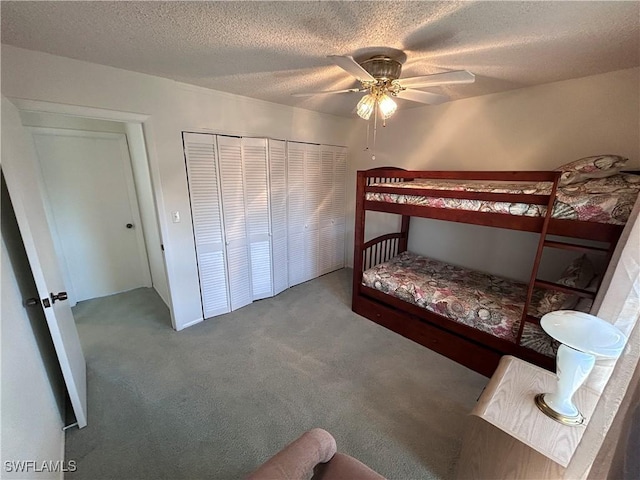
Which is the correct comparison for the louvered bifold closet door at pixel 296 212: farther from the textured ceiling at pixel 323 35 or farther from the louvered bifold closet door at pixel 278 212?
the textured ceiling at pixel 323 35

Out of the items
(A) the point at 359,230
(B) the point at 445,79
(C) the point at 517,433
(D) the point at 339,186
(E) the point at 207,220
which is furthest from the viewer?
(D) the point at 339,186

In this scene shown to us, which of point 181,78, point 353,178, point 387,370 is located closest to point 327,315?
point 387,370

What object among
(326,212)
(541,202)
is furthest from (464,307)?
(326,212)

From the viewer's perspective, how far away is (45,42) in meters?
1.54

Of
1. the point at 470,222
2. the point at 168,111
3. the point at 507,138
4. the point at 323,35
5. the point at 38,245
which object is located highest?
the point at 323,35

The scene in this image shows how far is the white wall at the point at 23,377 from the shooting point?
0.97 metres

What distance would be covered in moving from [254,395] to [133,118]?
7.90 feet

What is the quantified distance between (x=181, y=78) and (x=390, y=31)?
1789mm

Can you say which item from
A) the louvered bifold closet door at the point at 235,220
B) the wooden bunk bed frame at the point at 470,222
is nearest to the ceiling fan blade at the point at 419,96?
the wooden bunk bed frame at the point at 470,222

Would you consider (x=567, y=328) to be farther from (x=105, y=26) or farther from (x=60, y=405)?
(x=60, y=405)

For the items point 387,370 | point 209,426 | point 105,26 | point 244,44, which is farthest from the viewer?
point 387,370

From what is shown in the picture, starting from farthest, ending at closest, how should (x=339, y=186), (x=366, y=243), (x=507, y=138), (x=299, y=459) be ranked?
(x=339, y=186), (x=366, y=243), (x=507, y=138), (x=299, y=459)

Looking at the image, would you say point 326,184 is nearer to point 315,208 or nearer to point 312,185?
point 312,185

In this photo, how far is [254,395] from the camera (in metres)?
1.96
